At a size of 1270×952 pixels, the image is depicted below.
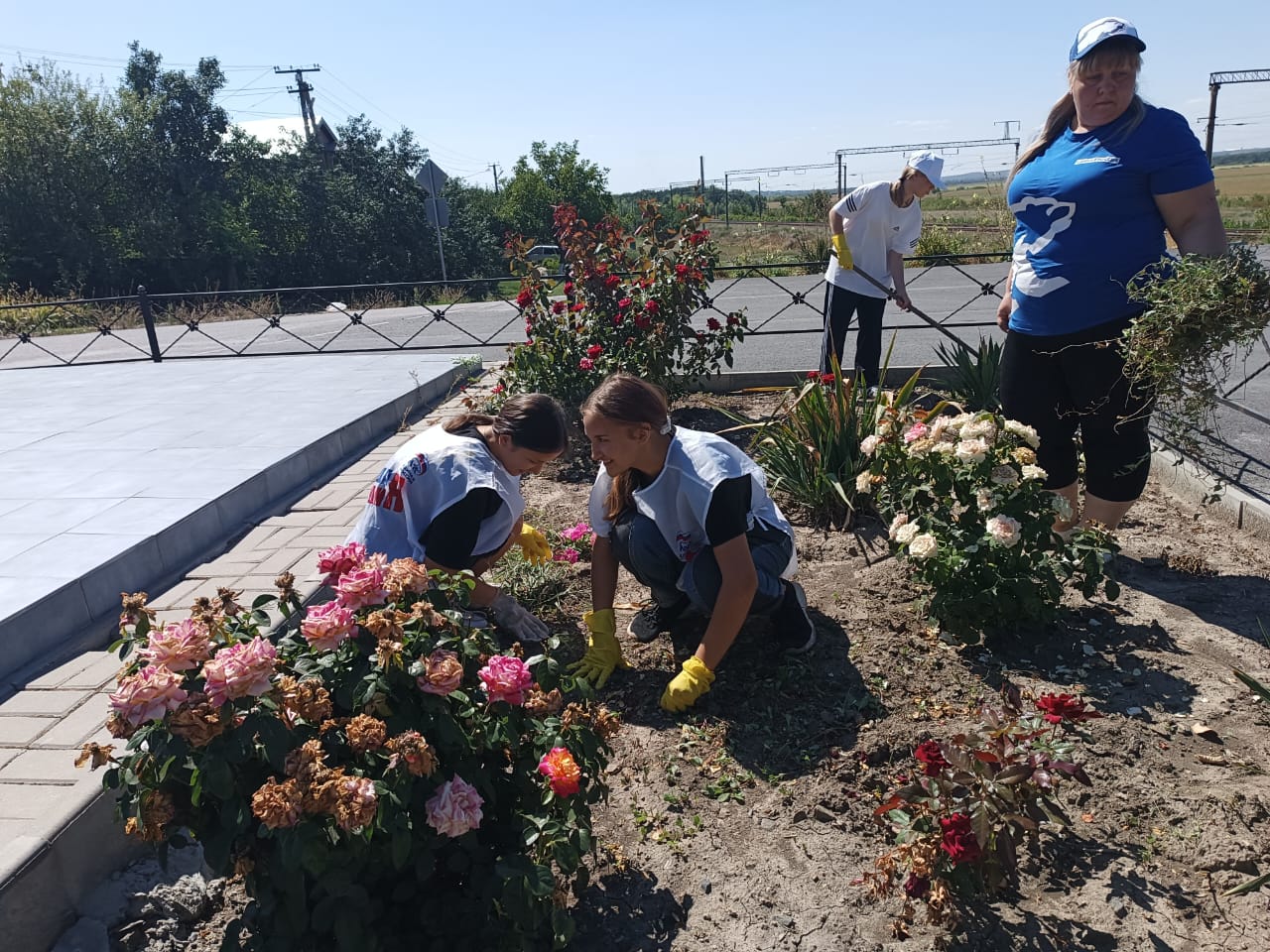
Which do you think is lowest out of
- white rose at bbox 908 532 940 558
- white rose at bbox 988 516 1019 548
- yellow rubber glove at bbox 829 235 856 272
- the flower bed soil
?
the flower bed soil

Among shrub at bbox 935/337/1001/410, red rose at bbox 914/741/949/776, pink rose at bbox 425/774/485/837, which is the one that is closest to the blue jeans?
red rose at bbox 914/741/949/776

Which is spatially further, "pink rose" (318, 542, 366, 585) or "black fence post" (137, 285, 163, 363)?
"black fence post" (137, 285, 163, 363)

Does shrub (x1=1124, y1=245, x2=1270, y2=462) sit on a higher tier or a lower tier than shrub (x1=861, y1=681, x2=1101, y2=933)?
higher

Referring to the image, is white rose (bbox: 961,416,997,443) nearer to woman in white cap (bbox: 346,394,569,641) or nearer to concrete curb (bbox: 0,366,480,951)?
woman in white cap (bbox: 346,394,569,641)

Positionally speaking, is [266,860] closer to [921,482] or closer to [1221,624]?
[921,482]

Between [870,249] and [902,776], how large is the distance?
367 cm

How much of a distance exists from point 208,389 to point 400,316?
389 inches

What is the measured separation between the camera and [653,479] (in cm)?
268

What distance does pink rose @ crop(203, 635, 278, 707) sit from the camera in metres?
1.40

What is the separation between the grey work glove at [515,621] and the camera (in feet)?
9.91

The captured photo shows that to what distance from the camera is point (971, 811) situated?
172cm

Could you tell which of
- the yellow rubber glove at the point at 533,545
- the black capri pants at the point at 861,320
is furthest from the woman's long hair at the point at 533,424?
the black capri pants at the point at 861,320

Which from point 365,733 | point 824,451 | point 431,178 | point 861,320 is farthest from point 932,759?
point 431,178

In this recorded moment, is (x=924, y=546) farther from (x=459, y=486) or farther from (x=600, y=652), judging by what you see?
(x=459, y=486)
